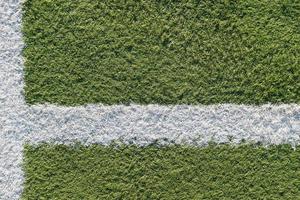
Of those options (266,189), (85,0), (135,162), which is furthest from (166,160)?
(85,0)

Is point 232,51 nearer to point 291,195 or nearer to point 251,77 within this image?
point 251,77

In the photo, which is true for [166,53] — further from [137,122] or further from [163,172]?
[163,172]

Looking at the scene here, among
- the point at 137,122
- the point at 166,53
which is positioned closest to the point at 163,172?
the point at 137,122

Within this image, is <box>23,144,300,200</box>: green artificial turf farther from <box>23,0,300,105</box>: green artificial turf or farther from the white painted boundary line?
<box>23,0,300,105</box>: green artificial turf

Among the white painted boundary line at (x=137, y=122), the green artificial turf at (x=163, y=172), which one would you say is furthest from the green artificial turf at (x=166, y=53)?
the green artificial turf at (x=163, y=172)

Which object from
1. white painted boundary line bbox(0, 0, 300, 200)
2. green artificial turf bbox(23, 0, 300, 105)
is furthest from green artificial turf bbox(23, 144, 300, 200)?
green artificial turf bbox(23, 0, 300, 105)

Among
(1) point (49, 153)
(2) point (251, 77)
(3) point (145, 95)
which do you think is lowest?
(1) point (49, 153)
